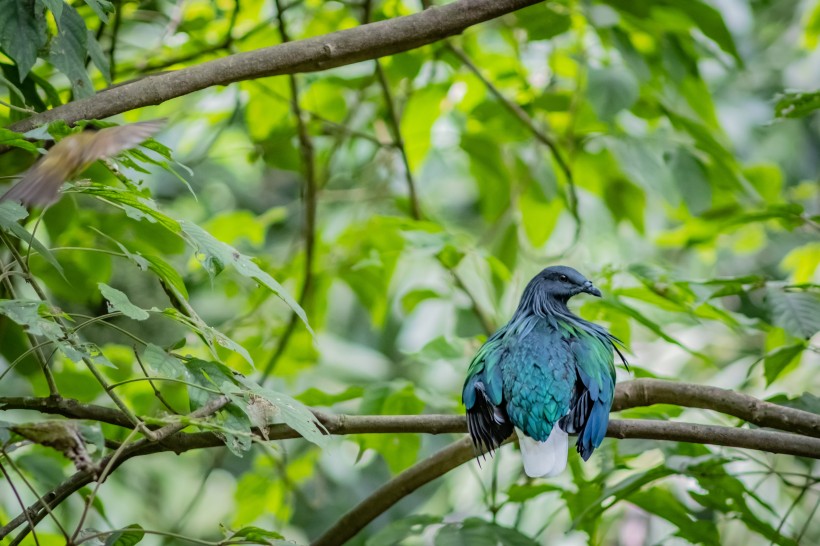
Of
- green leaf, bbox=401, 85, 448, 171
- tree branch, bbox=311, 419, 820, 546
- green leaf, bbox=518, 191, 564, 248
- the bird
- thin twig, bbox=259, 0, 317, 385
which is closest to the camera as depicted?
the bird

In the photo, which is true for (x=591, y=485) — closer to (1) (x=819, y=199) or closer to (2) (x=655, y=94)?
(2) (x=655, y=94)

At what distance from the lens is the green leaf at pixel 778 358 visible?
2.33 meters

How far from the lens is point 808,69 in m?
7.32

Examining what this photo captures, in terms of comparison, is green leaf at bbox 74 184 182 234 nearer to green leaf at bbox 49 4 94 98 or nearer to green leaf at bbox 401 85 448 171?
green leaf at bbox 49 4 94 98

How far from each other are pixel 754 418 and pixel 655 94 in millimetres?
1808

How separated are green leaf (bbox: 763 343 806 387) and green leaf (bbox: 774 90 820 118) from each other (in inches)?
24.2

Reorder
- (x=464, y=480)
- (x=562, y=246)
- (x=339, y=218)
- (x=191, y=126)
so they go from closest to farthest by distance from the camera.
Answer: (x=191, y=126), (x=339, y=218), (x=464, y=480), (x=562, y=246)

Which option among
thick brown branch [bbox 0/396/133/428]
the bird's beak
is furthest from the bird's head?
thick brown branch [bbox 0/396/133/428]

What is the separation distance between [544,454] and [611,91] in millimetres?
1427

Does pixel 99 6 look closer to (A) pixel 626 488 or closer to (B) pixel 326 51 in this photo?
(B) pixel 326 51

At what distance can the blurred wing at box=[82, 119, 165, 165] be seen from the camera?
1.38 m

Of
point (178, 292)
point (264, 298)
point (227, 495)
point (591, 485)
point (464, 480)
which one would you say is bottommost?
point (227, 495)

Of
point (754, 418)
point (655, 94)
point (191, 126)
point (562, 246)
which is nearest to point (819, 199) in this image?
point (562, 246)

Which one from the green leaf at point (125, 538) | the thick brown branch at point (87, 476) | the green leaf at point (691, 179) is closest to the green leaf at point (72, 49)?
the thick brown branch at point (87, 476)
